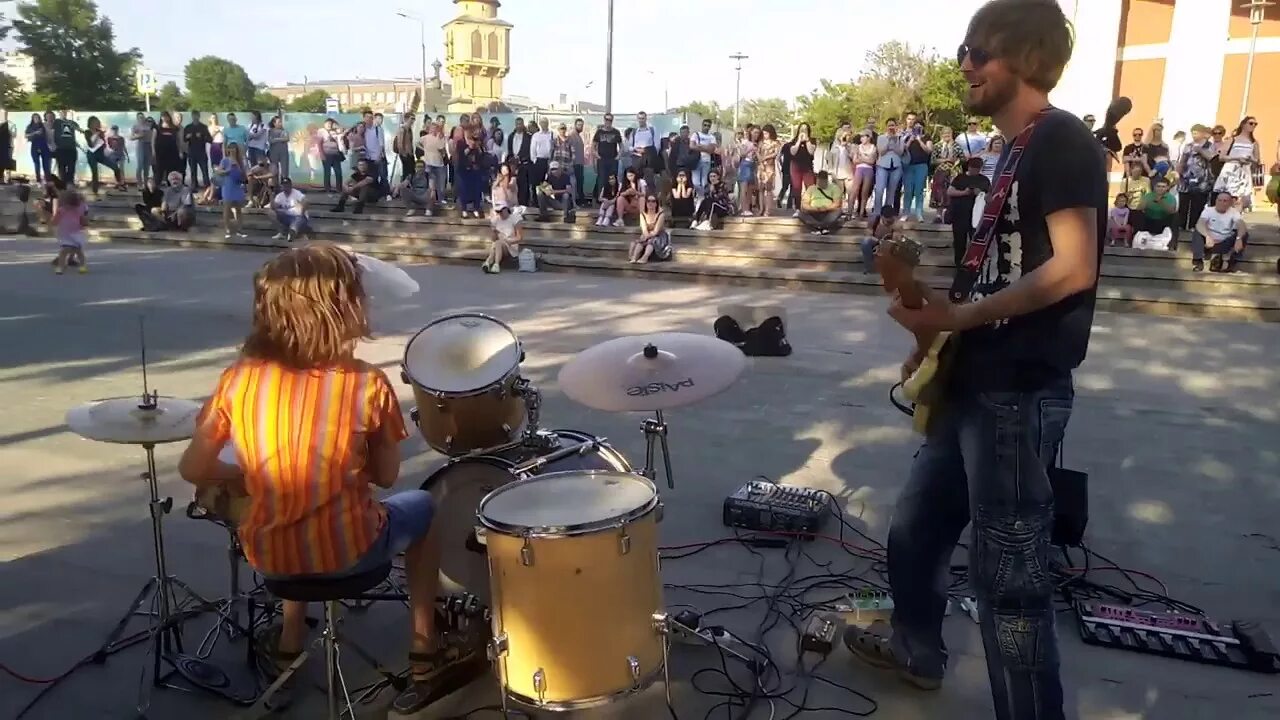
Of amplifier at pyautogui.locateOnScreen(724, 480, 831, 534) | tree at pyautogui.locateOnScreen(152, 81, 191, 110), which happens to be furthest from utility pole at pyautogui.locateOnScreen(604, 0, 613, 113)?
tree at pyautogui.locateOnScreen(152, 81, 191, 110)

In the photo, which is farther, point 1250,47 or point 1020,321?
point 1250,47

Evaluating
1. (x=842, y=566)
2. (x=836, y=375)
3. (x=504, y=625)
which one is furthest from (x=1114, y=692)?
(x=836, y=375)

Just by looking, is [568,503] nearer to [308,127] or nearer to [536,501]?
[536,501]

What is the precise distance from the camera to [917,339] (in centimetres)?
266

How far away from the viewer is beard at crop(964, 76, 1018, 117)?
236cm

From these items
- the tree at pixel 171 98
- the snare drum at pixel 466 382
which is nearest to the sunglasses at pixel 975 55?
the snare drum at pixel 466 382

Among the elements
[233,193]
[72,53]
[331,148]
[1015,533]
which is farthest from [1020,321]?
[72,53]

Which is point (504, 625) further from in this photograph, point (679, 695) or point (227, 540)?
point (227, 540)

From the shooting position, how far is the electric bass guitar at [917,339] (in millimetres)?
2342

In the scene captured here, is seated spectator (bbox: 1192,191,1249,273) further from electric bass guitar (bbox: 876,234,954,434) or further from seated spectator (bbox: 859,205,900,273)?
electric bass guitar (bbox: 876,234,954,434)

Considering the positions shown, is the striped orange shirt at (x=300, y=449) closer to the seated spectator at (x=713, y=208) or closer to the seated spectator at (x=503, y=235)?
the seated spectator at (x=503, y=235)

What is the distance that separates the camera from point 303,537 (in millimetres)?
2703

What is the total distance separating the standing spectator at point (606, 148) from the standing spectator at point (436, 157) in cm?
309

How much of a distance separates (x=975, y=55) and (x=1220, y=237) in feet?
42.6
